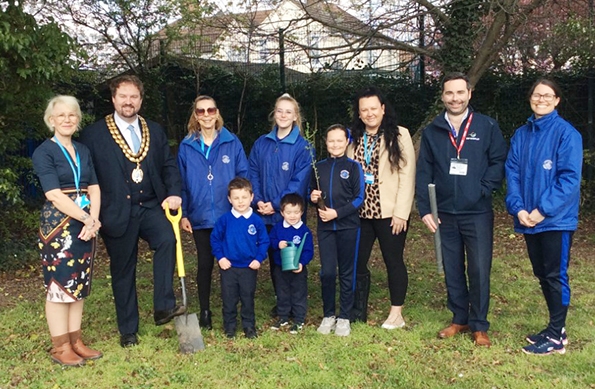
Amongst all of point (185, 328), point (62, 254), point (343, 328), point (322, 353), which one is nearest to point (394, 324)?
point (343, 328)

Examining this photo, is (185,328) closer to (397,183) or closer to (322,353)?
(322,353)

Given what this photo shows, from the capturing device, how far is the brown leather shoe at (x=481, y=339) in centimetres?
399

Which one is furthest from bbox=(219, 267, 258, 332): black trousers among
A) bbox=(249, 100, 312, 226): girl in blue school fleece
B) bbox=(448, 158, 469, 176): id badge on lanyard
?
bbox=(448, 158, 469, 176): id badge on lanyard

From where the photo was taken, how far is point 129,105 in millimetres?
3967

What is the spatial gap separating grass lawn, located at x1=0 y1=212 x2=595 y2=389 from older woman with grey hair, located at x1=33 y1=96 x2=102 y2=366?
1.24 ft

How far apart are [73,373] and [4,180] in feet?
9.81

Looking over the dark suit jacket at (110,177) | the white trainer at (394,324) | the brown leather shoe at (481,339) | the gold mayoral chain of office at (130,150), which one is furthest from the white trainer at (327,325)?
the gold mayoral chain of office at (130,150)

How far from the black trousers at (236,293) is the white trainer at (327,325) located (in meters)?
0.52

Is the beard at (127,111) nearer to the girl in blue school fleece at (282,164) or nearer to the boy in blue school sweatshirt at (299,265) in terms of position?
the girl in blue school fleece at (282,164)

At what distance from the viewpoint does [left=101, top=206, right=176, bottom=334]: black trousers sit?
403cm

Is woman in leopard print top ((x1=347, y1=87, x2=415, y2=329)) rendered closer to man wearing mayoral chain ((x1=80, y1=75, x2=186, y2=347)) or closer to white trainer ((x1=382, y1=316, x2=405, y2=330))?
white trainer ((x1=382, y1=316, x2=405, y2=330))

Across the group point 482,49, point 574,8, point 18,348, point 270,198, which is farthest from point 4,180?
point 574,8

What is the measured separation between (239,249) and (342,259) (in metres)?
0.78

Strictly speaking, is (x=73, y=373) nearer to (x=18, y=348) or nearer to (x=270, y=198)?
(x=18, y=348)
